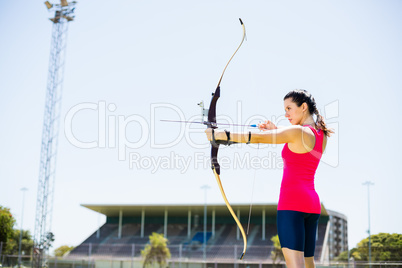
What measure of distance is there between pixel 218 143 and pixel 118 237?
42.1 meters

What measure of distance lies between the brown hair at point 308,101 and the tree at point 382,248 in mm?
26071

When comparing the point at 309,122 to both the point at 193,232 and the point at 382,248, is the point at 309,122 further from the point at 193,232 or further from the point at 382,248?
the point at 193,232

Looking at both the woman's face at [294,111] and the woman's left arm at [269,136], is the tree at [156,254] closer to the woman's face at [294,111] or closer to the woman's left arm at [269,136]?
the woman's face at [294,111]

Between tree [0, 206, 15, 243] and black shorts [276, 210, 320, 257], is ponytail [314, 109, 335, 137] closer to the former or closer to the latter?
black shorts [276, 210, 320, 257]

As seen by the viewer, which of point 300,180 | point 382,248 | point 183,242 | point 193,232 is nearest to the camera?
point 300,180

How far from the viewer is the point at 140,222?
44969 millimetres

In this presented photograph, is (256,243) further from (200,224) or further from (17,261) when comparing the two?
(17,261)

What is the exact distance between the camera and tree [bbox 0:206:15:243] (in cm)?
2521

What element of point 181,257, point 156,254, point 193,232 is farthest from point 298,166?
point 193,232

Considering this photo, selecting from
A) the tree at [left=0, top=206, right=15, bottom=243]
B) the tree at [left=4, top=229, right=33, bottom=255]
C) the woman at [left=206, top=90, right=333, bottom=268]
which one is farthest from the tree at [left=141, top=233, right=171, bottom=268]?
the woman at [left=206, top=90, right=333, bottom=268]

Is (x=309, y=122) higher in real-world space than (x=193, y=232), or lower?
→ higher

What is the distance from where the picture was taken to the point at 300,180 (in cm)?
253

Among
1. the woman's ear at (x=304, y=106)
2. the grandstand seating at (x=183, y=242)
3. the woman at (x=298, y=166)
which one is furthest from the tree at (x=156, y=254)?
the woman's ear at (x=304, y=106)

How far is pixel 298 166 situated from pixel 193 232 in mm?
39573
